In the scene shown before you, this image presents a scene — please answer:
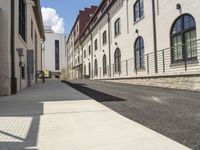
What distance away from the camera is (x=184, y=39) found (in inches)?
595

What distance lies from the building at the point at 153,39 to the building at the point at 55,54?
4983cm

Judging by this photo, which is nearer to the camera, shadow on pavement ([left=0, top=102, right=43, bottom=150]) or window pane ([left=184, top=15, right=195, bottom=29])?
shadow on pavement ([left=0, top=102, right=43, bottom=150])

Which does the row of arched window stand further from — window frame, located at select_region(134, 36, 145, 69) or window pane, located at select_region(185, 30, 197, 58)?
window frame, located at select_region(134, 36, 145, 69)

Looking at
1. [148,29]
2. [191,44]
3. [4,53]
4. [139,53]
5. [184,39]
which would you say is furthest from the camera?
[139,53]

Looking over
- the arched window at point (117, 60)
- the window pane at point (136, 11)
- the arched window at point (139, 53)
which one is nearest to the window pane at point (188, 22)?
the arched window at point (139, 53)

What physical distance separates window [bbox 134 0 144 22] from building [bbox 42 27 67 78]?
55.2 meters

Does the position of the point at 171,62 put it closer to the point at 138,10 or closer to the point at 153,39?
the point at 153,39

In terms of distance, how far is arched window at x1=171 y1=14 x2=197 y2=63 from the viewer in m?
14.3

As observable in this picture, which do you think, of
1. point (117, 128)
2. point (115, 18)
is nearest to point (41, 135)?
point (117, 128)

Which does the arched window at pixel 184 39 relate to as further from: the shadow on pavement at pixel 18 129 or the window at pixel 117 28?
the window at pixel 117 28

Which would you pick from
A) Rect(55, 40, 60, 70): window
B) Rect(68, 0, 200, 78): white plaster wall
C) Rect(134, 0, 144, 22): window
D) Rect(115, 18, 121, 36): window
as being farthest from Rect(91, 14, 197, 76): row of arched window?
Rect(55, 40, 60, 70): window

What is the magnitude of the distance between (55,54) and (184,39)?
70.9 m

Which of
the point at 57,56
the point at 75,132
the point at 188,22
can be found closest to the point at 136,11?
the point at 188,22

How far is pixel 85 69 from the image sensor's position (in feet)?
167
